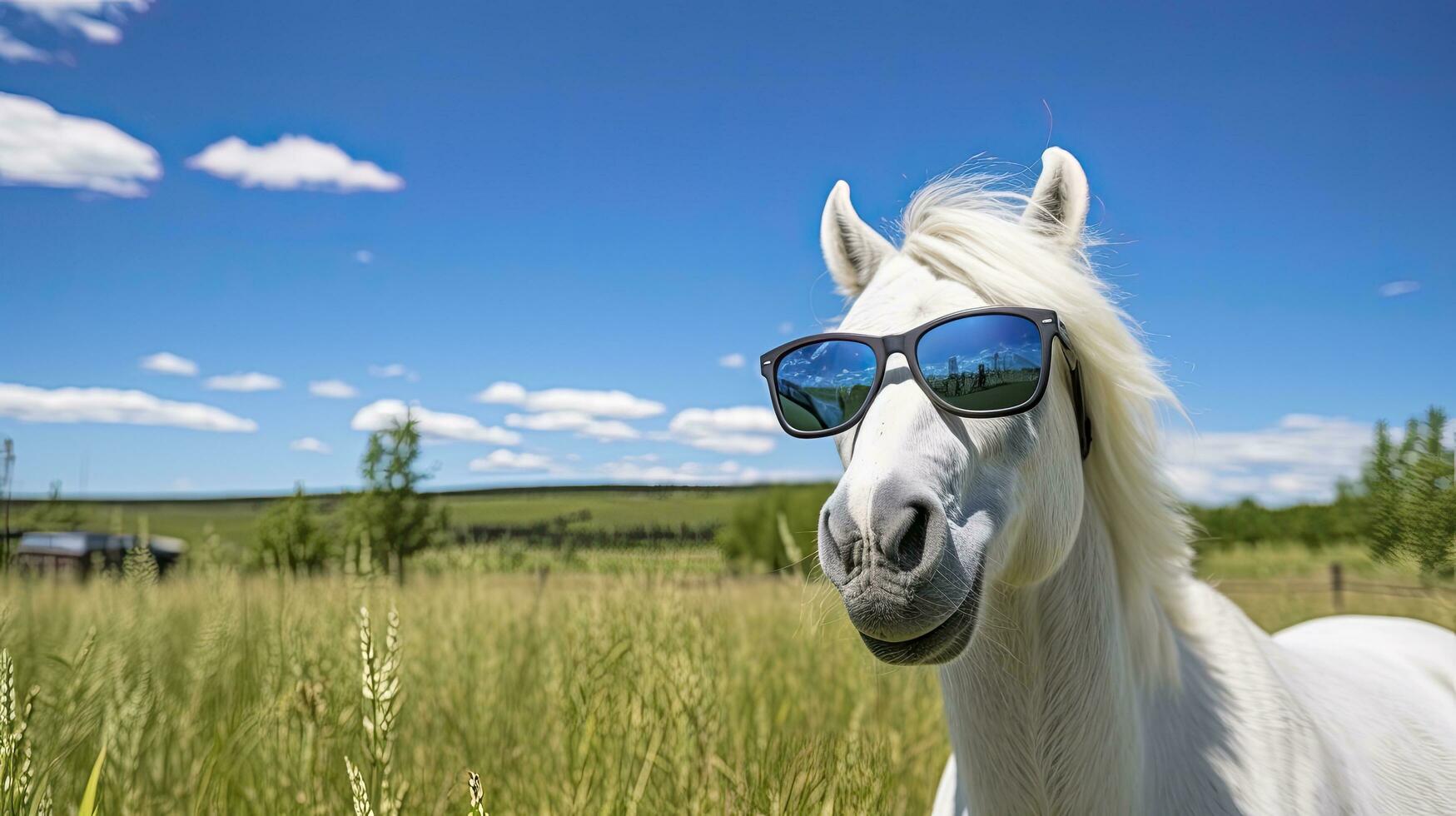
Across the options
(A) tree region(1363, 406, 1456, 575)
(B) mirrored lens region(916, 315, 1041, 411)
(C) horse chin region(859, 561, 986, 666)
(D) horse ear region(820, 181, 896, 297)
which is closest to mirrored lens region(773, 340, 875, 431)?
(B) mirrored lens region(916, 315, 1041, 411)

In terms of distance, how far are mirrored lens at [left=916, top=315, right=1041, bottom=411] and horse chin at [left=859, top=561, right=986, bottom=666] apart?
0.34 meters

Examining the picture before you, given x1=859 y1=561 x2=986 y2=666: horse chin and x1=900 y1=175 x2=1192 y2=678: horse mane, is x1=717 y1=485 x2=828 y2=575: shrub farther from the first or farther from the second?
x1=859 y1=561 x2=986 y2=666: horse chin

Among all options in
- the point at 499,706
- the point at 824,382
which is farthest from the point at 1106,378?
the point at 499,706

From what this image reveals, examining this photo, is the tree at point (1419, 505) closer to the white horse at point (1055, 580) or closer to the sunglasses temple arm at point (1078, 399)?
the white horse at point (1055, 580)

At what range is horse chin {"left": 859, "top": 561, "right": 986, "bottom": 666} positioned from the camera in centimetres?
134

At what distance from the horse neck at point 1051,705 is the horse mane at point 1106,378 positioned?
0.20 metres

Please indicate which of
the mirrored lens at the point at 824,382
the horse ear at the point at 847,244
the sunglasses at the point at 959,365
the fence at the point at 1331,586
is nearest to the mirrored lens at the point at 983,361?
the sunglasses at the point at 959,365

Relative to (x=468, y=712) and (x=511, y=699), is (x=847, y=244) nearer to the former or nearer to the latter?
(x=468, y=712)

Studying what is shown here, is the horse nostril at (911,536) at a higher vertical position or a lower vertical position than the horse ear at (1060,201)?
lower

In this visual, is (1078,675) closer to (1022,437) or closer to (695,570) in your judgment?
(1022,437)

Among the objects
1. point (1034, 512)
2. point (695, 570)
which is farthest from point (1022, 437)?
point (695, 570)

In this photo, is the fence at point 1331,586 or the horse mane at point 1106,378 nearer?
the horse mane at point 1106,378

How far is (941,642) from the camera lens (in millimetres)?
1340

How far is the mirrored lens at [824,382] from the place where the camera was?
1658 millimetres
